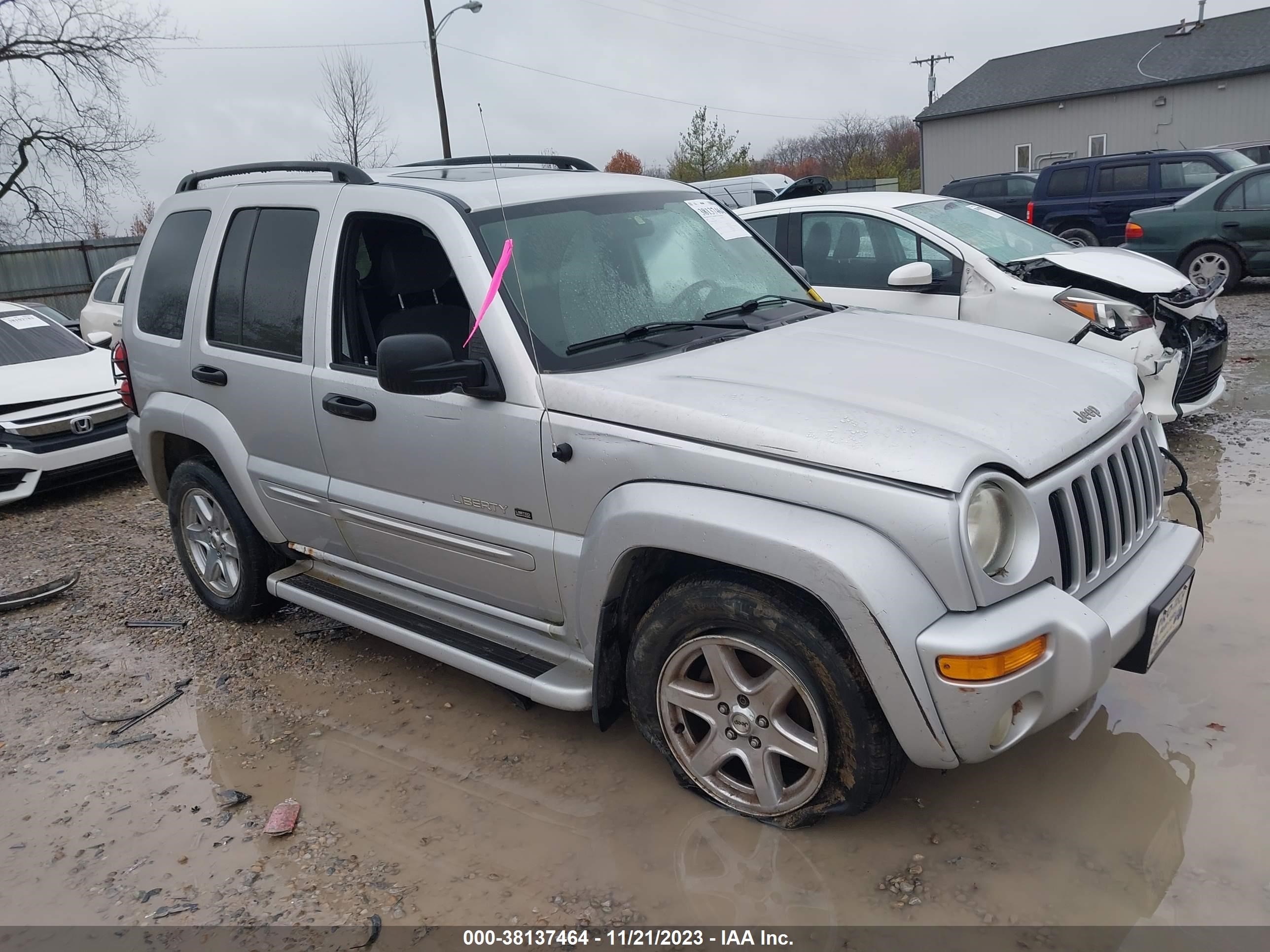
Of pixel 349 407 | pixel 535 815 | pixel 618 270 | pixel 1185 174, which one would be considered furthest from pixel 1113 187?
pixel 535 815

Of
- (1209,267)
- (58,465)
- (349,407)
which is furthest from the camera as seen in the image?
(1209,267)

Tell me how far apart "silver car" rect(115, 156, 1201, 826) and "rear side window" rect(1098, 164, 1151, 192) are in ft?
42.6

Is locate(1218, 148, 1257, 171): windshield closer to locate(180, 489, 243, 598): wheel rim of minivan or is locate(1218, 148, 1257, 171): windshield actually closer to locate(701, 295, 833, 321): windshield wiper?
locate(701, 295, 833, 321): windshield wiper

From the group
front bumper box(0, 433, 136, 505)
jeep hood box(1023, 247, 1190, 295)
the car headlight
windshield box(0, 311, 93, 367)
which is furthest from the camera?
windshield box(0, 311, 93, 367)

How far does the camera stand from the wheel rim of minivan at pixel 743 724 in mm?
2717

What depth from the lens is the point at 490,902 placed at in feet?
9.04

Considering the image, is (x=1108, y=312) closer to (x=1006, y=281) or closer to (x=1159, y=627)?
(x=1006, y=281)

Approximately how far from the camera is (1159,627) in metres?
2.74

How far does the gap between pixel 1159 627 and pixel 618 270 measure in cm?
210

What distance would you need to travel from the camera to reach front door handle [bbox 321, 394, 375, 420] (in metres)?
3.57

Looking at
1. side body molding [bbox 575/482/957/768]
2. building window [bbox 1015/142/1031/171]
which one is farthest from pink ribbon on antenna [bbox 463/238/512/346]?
building window [bbox 1015/142/1031/171]

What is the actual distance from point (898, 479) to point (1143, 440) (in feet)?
4.18

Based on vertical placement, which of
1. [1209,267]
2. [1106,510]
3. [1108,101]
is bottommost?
[1209,267]

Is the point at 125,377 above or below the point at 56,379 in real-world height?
above
